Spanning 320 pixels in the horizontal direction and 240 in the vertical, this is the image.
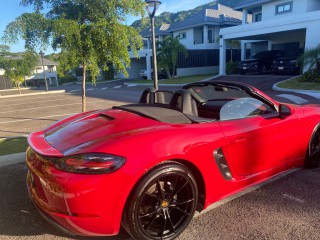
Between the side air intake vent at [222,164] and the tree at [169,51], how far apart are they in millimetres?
23517

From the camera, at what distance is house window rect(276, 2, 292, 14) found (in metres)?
21.8

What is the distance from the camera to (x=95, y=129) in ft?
8.53

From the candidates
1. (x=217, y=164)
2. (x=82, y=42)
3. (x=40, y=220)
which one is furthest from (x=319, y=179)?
(x=82, y=42)

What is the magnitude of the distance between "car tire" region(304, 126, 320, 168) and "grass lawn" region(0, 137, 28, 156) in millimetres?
4696

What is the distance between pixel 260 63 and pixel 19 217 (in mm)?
20338

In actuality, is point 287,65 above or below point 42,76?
above

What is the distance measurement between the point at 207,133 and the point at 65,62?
3.88 m

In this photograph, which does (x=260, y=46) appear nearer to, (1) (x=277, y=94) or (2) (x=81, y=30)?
(1) (x=277, y=94)

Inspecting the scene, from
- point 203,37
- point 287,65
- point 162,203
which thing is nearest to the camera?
point 162,203

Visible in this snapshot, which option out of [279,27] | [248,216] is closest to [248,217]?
[248,216]

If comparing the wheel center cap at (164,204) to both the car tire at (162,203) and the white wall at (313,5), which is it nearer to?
the car tire at (162,203)

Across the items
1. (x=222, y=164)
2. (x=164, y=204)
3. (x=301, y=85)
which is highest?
(x=222, y=164)

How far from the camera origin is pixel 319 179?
138 inches

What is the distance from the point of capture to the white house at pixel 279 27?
16047mm
